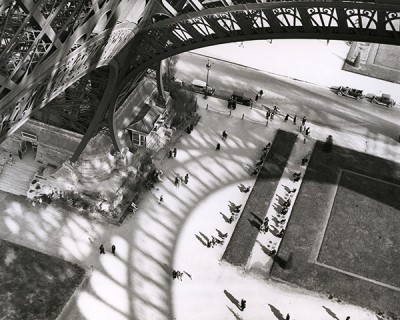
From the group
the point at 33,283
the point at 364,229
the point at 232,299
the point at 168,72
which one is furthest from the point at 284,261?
the point at 168,72

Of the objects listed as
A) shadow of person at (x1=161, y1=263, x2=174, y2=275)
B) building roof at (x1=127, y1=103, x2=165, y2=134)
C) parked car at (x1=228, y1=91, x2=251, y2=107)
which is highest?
parked car at (x1=228, y1=91, x2=251, y2=107)

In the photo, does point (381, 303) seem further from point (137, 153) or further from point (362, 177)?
point (137, 153)

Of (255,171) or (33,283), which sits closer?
(33,283)

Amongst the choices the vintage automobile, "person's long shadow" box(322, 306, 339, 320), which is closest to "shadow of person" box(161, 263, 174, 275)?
"person's long shadow" box(322, 306, 339, 320)

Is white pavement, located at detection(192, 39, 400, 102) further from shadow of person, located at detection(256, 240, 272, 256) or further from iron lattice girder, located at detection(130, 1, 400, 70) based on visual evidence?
iron lattice girder, located at detection(130, 1, 400, 70)

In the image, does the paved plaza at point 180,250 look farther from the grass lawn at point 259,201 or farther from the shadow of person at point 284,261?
the shadow of person at point 284,261

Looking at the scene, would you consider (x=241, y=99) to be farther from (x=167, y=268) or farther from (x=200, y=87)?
(x=167, y=268)

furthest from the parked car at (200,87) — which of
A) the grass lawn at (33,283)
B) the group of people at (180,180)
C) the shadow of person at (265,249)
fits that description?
the grass lawn at (33,283)
